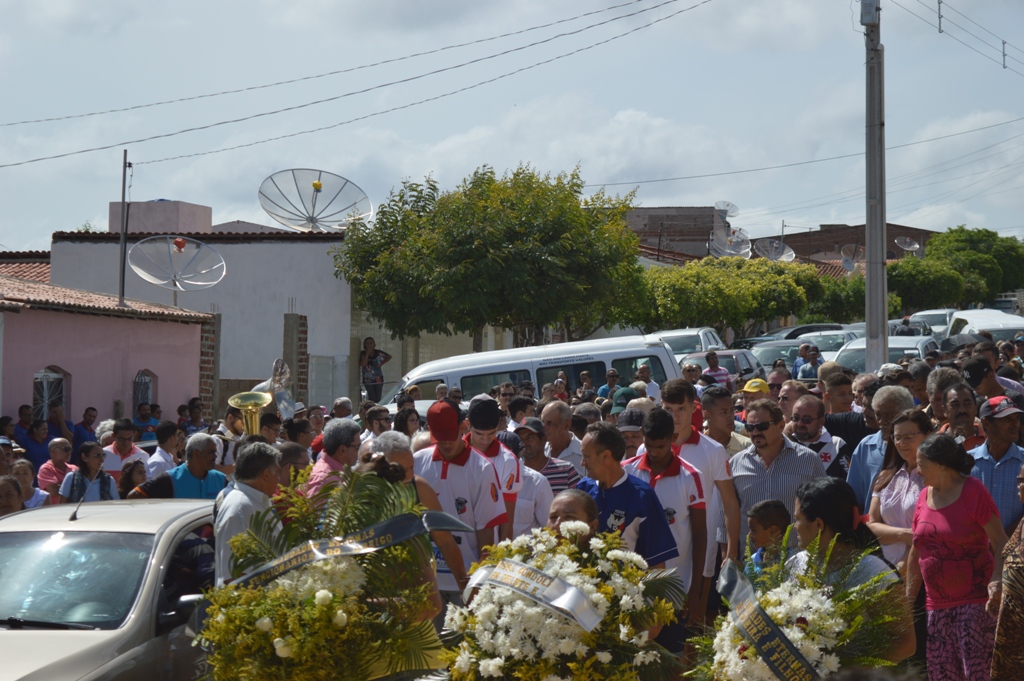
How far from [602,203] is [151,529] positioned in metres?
24.6

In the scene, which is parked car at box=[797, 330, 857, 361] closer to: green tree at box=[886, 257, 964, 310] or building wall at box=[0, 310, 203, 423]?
building wall at box=[0, 310, 203, 423]

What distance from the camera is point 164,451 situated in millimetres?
10570

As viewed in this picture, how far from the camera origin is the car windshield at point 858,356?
900 inches

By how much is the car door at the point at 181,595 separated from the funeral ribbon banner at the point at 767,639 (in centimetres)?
277

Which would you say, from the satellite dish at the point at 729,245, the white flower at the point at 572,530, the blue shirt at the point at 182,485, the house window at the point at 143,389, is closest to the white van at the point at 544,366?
the house window at the point at 143,389

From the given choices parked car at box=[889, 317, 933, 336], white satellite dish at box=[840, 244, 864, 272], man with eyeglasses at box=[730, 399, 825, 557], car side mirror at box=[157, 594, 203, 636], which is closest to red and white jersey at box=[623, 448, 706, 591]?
man with eyeglasses at box=[730, 399, 825, 557]

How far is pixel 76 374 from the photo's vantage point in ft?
71.5

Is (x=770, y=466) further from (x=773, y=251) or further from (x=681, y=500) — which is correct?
(x=773, y=251)

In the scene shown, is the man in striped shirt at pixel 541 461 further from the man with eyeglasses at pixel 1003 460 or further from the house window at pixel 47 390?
the house window at pixel 47 390

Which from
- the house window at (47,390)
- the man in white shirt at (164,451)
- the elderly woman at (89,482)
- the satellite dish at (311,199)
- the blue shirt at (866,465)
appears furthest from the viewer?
the satellite dish at (311,199)

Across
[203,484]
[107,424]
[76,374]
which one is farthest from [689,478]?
[76,374]

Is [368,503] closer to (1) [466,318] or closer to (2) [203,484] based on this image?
(2) [203,484]

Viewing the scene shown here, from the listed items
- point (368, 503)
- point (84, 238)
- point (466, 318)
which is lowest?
point (368, 503)

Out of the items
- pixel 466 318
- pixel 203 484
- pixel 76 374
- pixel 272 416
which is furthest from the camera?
pixel 466 318
